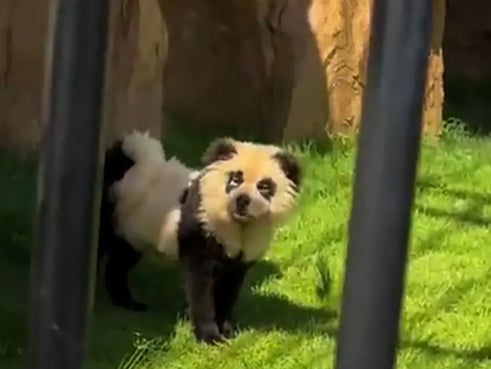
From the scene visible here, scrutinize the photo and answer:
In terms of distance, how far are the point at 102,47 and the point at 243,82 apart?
18.4 ft

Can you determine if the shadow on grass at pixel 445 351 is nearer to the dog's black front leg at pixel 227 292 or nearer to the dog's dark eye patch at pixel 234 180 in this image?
the dog's black front leg at pixel 227 292

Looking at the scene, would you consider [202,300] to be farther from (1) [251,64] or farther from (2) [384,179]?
(1) [251,64]

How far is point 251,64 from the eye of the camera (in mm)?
6836

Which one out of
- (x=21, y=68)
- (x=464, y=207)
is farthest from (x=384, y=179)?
(x=464, y=207)

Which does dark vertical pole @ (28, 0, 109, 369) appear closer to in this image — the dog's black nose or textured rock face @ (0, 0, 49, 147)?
the dog's black nose

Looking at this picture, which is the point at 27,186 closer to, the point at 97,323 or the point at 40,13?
the point at 40,13

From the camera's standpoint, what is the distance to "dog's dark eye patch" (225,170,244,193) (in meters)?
3.76

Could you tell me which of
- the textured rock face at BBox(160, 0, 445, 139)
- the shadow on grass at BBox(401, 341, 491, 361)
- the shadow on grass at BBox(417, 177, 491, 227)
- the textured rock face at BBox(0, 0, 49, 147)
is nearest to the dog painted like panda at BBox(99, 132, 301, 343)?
the shadow on grass at BBox(401, 341, 491, 361)

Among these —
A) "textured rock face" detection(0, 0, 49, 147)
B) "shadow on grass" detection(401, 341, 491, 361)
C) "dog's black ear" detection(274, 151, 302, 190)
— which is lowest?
"shadow on grass" detection(401, 341, 491, 361)

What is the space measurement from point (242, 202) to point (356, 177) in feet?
Answer: 8.09

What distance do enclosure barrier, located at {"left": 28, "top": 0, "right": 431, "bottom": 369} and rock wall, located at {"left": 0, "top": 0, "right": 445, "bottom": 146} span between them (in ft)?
14.4

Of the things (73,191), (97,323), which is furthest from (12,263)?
(73,191)

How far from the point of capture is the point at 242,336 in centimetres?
396

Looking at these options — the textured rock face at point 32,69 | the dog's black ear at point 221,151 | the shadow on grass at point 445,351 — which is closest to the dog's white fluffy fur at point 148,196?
the dog's black ear at point 221,151
